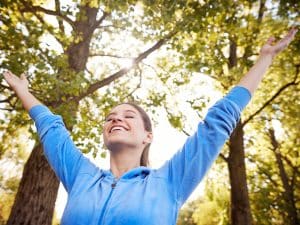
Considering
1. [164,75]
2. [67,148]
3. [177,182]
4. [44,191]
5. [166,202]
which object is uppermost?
[164,75]

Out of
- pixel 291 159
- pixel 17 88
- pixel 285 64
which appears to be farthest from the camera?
pixel 291 159

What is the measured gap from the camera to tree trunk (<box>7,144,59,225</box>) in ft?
23.9

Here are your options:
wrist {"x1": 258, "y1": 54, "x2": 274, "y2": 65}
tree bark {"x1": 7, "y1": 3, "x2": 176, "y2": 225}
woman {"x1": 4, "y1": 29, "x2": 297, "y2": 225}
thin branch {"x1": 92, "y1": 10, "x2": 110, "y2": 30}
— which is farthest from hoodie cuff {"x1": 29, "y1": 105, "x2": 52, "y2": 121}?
thin branch {"x1": 92, "y1": 10, "x2": 110, "y2": 30}

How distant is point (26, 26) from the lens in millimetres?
7168

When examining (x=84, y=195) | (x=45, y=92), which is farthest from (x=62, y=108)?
(x=84, y=195)

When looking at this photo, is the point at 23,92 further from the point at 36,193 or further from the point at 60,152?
the point at 36,193

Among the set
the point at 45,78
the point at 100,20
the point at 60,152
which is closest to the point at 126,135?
the point at 60,152

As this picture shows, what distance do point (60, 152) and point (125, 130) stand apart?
20.8 inches

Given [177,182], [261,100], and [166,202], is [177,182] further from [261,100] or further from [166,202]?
[261,100]

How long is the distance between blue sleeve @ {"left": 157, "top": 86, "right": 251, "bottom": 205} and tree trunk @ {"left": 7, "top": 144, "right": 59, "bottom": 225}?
5810 mm

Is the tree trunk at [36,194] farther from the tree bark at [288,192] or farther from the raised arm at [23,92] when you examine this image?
the tree bark at [288,192]

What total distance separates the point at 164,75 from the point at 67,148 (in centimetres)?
945

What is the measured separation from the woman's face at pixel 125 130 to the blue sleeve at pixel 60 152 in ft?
0.82

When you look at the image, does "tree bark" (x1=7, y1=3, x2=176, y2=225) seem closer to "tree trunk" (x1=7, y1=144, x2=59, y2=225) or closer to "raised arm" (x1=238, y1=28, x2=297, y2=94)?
"tree trunk" (x1=7, y1=144, x2=59, y2=225)
